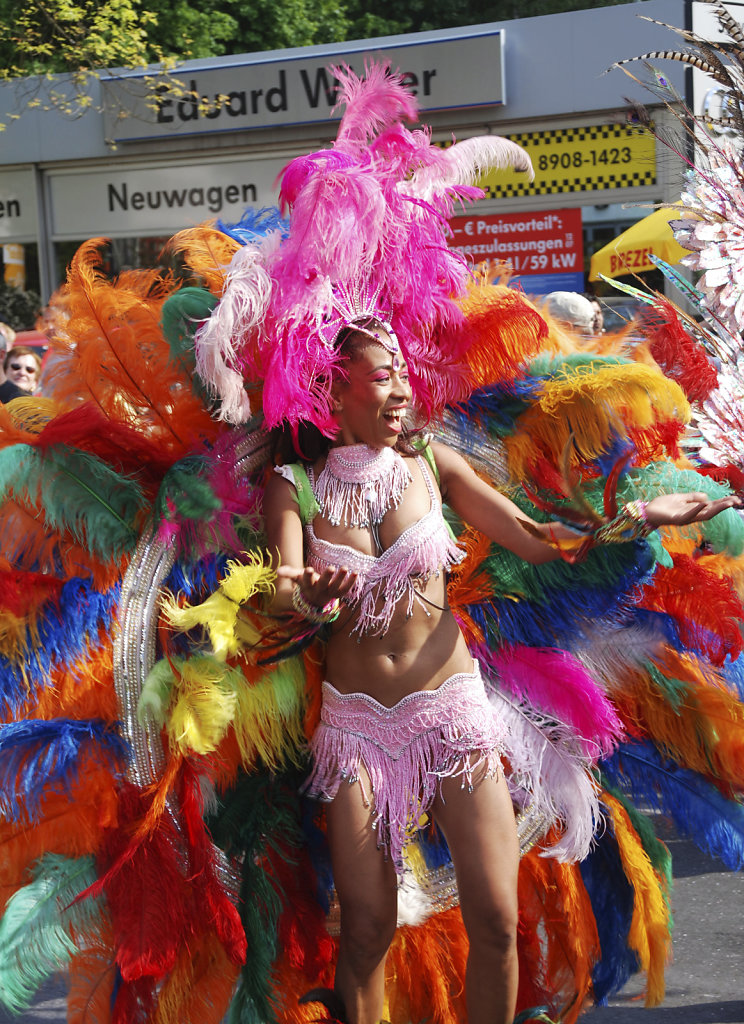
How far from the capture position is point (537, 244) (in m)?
11.7

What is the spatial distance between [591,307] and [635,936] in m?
2.51

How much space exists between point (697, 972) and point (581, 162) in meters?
9.27

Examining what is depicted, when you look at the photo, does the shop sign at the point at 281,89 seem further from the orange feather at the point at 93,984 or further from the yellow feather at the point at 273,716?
the orange feather at the point at 93,984

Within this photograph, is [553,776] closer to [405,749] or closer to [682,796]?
[682,796]

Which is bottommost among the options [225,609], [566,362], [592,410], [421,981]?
[421,981]

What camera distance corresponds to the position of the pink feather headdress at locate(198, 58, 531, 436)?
2.51 metres

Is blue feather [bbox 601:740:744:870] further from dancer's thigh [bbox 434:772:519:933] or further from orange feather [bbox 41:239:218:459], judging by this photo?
orange feather [bbox 41:239:218:459]


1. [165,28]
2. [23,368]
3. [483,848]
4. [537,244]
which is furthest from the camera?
[165,28]

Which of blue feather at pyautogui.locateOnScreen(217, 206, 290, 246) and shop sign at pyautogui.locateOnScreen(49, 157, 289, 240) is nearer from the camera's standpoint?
blue feather at pyautogui.locateOnScreen(217, 206, 290, 246)

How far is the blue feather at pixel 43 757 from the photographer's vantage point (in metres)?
2.57

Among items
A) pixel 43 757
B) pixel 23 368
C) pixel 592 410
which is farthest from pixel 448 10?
pixel 43 757

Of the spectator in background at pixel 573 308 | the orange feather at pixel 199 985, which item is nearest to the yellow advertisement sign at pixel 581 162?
the spectator in background at pixel 573 308

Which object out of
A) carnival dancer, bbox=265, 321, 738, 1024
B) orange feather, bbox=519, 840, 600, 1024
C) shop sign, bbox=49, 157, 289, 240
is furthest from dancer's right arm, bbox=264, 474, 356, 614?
shop sign, bbox=49, 157, 289, 240

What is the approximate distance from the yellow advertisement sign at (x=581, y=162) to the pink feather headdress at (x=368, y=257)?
8.68 m
